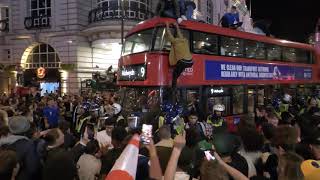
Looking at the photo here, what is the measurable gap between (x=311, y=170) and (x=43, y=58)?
26903 mm

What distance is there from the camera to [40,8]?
29.0 m

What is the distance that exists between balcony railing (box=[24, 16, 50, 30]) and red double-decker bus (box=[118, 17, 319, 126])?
1745 cm

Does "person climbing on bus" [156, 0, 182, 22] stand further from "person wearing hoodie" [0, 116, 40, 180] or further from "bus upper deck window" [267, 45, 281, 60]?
"person wearing hoodie" [0, 116, 40, 180]

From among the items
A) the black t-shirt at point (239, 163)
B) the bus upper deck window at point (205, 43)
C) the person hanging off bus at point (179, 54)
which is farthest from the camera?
the bus upper deck window at point (205, 43)

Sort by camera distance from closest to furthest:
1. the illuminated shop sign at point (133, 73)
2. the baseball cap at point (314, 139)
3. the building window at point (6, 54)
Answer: the baseball cap at point (314, 139) < the illuminated shop sign at point (133, 73) < the building window at point (6, 54)

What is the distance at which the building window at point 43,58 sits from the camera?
28078 mm

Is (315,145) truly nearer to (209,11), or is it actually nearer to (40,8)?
(40,8)

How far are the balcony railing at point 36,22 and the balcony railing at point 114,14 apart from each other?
349 cm

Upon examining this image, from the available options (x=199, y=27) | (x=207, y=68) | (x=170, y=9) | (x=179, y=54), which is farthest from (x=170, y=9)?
(x=207, y=68)

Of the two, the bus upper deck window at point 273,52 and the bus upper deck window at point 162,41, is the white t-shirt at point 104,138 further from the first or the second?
the bus upper deck window at point 273,52

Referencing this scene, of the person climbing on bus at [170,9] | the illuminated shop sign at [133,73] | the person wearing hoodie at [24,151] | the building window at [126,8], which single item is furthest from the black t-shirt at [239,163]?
the building window at [126,8]

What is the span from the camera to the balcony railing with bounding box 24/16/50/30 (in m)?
28.2

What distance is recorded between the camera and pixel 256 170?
14.9ft

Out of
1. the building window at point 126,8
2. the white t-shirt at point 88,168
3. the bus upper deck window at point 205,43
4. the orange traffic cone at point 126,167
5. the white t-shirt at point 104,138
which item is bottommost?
the white t-shirt at point 88,168
